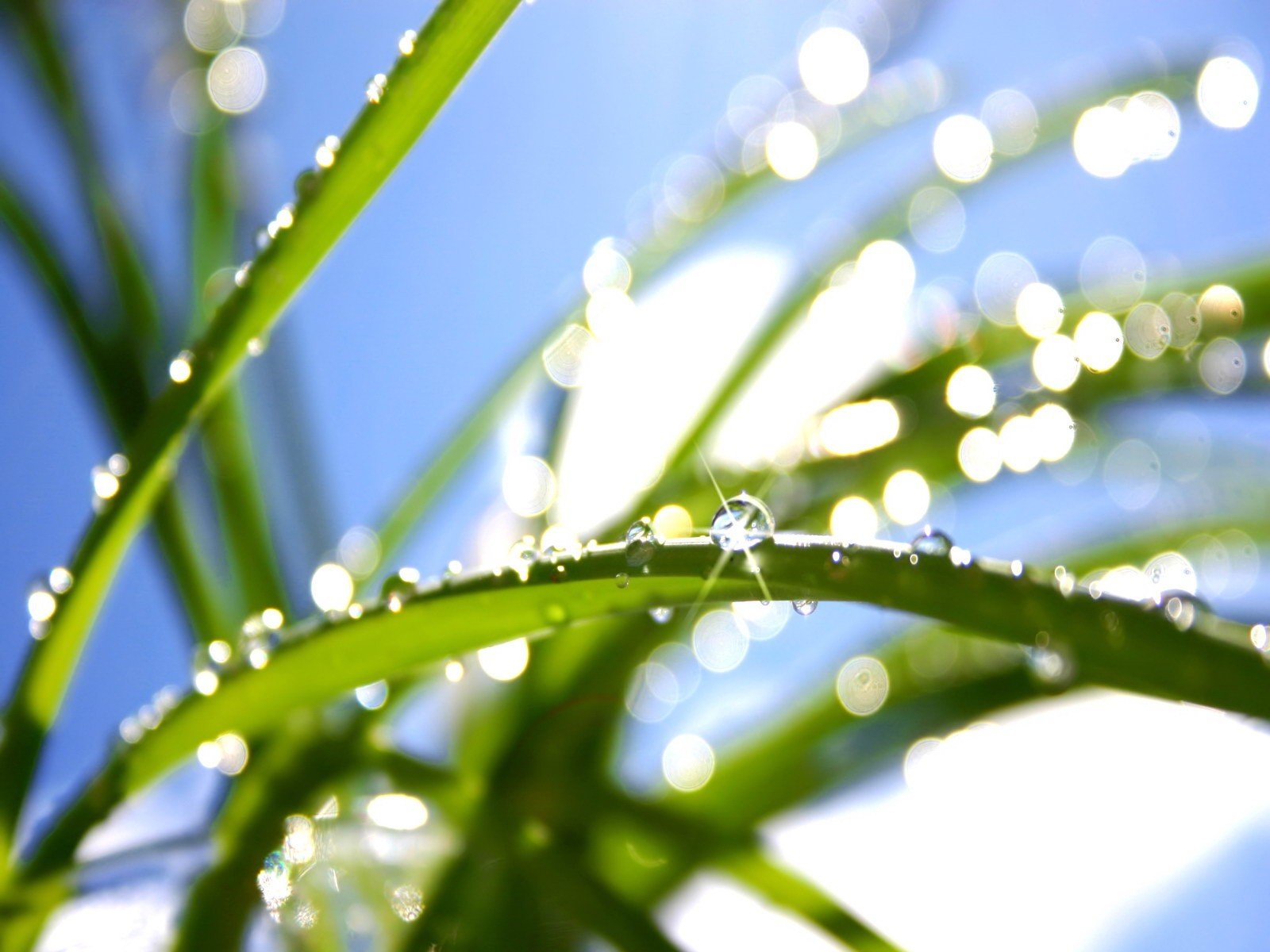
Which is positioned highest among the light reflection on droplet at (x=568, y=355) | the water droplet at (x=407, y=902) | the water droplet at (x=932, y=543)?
the light reflection on droplet at (x=568, y=355)

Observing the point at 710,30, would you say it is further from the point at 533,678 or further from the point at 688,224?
the point at 533,678

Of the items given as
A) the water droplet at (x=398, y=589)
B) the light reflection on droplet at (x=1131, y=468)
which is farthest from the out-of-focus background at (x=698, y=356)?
the water droplet at (x=398, y=589)

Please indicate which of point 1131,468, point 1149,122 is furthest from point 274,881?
point 1149,122

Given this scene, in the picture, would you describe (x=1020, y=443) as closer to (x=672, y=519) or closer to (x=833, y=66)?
(x=672, y=519)

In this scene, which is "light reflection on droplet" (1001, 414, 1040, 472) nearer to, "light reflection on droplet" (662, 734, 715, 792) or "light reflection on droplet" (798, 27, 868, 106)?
"light reflection on droplet" (662, 734, 715, 792)

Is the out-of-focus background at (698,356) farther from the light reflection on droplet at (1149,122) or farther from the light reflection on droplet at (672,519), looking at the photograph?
the light reflection on droplet at (672,519)
